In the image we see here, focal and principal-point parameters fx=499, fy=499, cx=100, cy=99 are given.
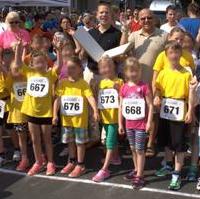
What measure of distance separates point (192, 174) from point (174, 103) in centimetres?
91

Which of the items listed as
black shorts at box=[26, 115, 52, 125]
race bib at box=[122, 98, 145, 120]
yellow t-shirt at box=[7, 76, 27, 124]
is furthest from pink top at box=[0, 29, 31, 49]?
race bib at box=[122, 98, 145, 120]

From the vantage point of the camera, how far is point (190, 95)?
541 centimetres

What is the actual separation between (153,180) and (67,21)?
432 centimetres

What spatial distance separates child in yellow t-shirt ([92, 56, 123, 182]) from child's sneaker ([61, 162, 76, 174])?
0.41 m

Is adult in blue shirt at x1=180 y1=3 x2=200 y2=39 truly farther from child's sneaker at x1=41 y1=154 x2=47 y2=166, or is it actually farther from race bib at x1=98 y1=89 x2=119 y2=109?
child's sneaker at x1=41 y1=154 x2=47 y2=166

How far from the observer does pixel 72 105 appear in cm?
599

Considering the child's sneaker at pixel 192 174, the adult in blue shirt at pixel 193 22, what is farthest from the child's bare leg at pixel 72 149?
the adult in blue shirt at pixel 193 22

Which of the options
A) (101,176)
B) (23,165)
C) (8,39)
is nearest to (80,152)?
(101,176)

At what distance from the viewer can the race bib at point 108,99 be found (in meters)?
5.93

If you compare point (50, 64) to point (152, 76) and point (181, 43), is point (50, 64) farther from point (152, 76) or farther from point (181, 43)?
point (181, 43)

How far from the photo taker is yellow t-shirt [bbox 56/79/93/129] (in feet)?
19.6

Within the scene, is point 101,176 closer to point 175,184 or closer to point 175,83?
point 175,184

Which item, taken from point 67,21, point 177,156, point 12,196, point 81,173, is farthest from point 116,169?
point 67,21

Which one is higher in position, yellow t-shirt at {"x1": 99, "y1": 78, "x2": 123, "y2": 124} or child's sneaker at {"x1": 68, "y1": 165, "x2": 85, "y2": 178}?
yellow t-shirt at {"x1": 99, "y1": 78, "x2": 123, "y2": 124}
